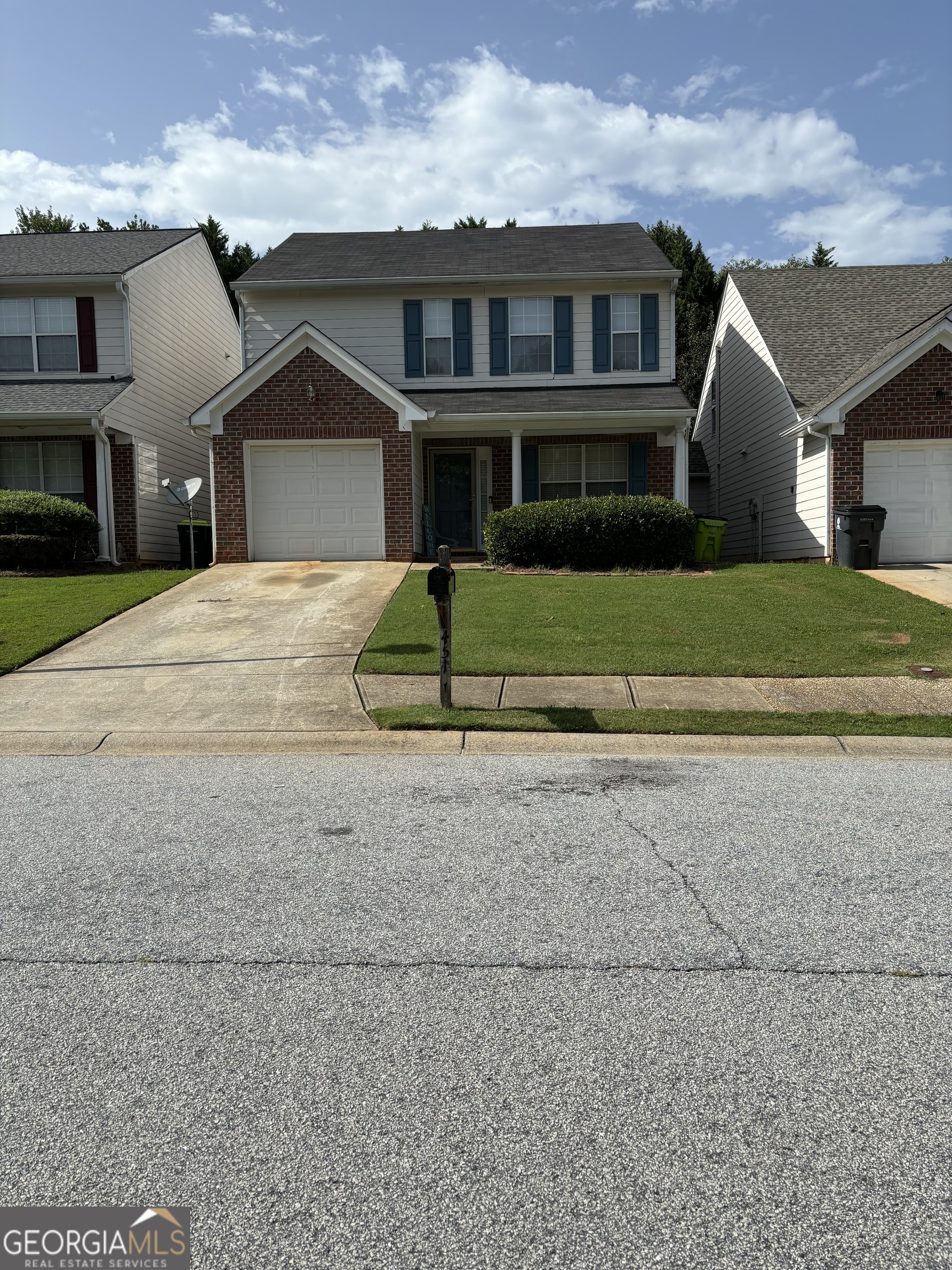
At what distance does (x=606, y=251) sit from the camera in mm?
21453

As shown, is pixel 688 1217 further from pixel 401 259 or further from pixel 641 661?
pixel 401 259

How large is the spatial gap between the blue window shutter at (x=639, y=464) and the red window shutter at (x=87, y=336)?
12.2 m

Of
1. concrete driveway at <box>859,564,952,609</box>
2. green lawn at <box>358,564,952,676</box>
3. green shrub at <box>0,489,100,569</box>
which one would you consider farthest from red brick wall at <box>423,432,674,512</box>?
green shrub at <box>0,489,100,569</box>

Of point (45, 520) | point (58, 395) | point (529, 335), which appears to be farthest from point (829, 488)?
point (58, 395)

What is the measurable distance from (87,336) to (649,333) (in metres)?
12.6

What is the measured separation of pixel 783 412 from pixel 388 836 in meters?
17.5

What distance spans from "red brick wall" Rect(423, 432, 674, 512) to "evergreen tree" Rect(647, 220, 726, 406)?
1686 centimetres

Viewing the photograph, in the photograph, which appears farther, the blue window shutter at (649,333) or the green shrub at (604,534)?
the blue window shutter at (649,333)

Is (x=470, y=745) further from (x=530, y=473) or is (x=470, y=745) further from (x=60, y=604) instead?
(x=530, y=473)

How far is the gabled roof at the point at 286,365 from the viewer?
58.1 ft

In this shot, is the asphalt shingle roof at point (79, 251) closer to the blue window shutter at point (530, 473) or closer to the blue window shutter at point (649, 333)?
the blue window shutter at point (530, 473)

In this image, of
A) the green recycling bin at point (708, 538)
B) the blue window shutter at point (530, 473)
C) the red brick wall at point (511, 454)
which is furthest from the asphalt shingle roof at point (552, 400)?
the green recycling bin at point (708, 538)

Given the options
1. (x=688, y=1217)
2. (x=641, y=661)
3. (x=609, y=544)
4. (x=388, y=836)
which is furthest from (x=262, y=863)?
(x=609, y=544)

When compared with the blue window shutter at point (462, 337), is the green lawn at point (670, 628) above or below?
below
